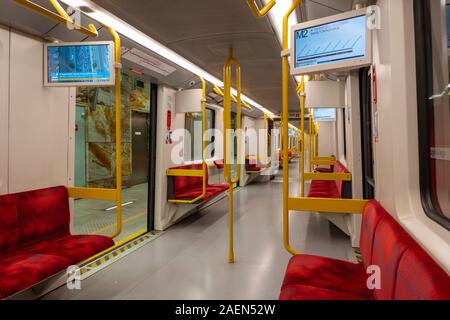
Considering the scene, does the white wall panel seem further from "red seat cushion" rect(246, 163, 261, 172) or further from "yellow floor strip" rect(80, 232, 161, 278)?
"red seat cushion" rect(246, 163, 261, 172)

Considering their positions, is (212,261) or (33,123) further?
(212,261)

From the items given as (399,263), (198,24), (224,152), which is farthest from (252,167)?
(399,263)

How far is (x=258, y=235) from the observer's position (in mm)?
4828

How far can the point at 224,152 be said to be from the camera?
12.1 feet

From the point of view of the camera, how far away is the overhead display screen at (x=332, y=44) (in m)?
2.04

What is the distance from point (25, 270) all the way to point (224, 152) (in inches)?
87.9

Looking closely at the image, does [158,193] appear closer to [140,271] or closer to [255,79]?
[140,271]

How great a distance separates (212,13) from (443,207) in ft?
8.03

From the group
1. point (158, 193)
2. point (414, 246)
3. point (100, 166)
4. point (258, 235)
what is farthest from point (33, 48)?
point (100, 166)

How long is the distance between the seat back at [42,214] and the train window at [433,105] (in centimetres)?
301

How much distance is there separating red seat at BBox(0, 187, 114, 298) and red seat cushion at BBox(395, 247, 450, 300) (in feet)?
7.14

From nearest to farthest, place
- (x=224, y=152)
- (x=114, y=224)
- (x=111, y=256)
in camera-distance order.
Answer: (x=224, y=152), (x=111, y=256), (x=114, y=224)

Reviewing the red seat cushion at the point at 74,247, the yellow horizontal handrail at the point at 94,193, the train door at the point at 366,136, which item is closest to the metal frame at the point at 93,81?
the yellow horizontal handrail at the point at 94,193

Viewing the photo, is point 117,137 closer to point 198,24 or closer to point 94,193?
point 94,193
